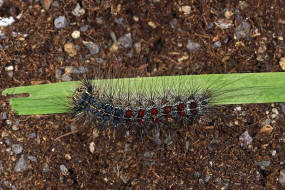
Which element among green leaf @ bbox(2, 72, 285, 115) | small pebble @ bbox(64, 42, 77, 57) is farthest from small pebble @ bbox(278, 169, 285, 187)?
small pebble @ bbox(64, 42, 77, 57)

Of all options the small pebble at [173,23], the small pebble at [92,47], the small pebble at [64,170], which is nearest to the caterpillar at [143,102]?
the small pebble at [92,47]

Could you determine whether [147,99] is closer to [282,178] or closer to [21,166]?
[21,166]

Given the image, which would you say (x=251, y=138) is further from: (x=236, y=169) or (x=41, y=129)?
(x=41, y=129)

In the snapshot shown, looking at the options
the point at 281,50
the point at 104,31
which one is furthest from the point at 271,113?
the point at 104,31

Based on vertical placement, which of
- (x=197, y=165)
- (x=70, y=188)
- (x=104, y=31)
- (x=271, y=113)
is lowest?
(x=70, y=188)

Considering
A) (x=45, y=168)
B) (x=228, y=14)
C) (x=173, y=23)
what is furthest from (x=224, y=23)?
(x=45, y=168)

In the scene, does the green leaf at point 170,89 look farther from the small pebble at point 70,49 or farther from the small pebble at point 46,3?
the small pebble at point 46,3
